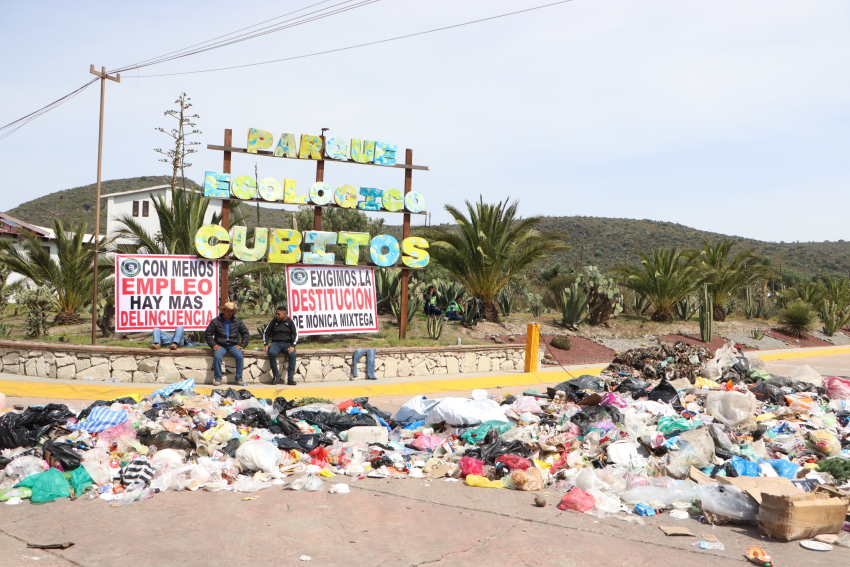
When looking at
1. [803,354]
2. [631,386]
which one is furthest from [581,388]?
[803,354]

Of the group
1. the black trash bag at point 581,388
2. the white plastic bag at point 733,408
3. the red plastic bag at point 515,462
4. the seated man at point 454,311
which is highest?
the seated man at point 454,311

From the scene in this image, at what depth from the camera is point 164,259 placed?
→ 43.3ft

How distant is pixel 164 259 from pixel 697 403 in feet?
34.3

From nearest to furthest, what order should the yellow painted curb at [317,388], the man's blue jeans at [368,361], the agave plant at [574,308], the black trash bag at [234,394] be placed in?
the black trash bag at [234,394]
the yellow painted curb at [317,388]
the man's blue jeans at [368,361]
the agave plant at [574,308]

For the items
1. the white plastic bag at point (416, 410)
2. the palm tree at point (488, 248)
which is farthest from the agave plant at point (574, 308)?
the white plastic bag at point (416, 410)

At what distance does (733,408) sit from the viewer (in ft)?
27.5

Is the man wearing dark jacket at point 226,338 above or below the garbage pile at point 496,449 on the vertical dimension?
above

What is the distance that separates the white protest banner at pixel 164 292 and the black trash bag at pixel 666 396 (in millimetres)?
8890

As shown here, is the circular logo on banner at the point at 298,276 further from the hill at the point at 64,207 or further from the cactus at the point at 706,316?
the hill at the point at 64,207

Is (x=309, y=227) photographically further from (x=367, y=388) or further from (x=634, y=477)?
(x=634, y=477)

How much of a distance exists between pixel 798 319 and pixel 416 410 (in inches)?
948

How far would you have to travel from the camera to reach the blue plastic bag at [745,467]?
668cm

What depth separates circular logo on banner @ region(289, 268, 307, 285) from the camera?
Result: 1405cm

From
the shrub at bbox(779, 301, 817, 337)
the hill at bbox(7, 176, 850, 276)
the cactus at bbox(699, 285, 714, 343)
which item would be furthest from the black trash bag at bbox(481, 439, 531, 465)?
the hill at bbox(7, 176, 850, 276)
